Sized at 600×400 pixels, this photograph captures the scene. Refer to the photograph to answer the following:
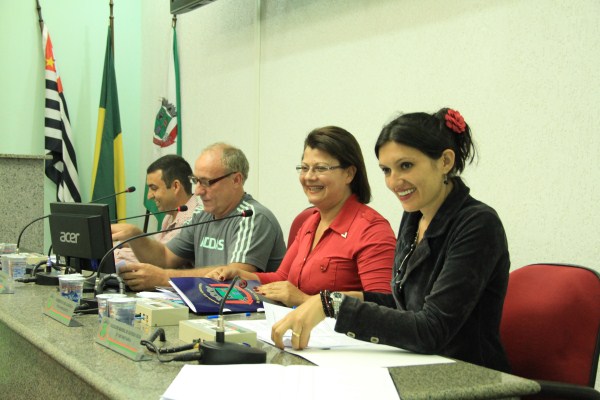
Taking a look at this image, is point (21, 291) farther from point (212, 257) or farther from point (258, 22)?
point (258, 22)

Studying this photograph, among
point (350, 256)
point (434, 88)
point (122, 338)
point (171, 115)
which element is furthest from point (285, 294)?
point (171, 115)

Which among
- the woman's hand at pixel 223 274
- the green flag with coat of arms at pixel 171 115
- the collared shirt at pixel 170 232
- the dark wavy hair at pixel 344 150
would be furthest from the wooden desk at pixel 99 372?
the green flag with coat of arms at pixel 171 115

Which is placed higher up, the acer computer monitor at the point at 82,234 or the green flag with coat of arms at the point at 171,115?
the green flag with coat of arms at the point at 171,115

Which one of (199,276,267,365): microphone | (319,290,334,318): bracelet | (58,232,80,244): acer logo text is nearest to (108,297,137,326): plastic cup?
(199,276,267,365): microphone

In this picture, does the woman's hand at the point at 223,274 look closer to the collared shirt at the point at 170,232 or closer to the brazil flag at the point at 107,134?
the collared shirt at the point at 170,232

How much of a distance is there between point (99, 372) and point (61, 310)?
1.82 feet

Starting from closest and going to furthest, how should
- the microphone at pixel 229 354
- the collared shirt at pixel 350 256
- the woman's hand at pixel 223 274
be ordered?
the microphone at pixel 229 354
the collared shirt at pixel 350 256
the woman's hand at pixel 223 274

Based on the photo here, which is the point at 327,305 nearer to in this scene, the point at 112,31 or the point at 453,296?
the point at 453,296

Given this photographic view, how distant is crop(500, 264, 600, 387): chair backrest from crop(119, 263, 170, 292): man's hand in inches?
45.6

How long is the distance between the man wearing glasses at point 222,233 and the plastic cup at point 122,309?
1.14 metres

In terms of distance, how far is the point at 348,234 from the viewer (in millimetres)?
2346

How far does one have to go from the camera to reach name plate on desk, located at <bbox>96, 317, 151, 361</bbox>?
1.38 m

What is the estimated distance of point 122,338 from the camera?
143 centimetres

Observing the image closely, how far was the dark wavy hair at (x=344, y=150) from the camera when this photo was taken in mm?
2447
